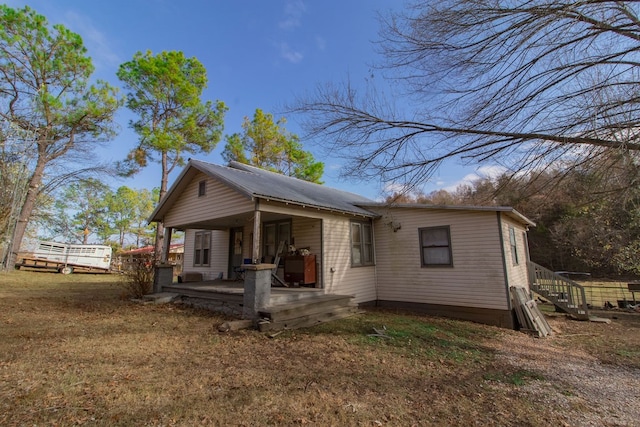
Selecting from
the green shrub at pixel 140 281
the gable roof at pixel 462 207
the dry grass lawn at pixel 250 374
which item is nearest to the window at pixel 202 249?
the green shrub at pixel 140 281

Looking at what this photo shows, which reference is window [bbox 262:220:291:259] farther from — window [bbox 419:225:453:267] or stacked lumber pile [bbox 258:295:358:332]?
window [bbox 419:225:453:267]

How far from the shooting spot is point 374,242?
10.6 meters

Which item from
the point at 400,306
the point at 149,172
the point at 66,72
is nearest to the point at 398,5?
the point at 400,306

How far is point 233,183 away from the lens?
24.6ft

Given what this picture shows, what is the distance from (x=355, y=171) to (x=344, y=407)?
375cm

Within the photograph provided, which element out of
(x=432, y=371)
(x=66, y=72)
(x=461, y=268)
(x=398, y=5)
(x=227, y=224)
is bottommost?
(x=432, y=371)

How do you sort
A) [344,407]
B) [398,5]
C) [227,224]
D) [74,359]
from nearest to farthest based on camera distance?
1. [344,407]
2. [74,359]
3. [398,5]
4. [227,224]

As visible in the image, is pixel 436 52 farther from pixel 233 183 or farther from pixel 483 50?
pixel 233 183

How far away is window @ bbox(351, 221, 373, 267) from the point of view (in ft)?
32.5

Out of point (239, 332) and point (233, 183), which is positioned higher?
point (233, 183)

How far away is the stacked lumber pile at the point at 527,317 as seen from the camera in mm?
7523

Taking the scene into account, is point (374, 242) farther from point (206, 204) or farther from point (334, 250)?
point (206, 204)

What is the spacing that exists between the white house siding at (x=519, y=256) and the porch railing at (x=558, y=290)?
1.26ft

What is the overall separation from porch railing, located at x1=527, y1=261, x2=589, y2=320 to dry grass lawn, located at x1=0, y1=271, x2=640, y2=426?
2.84 metres
